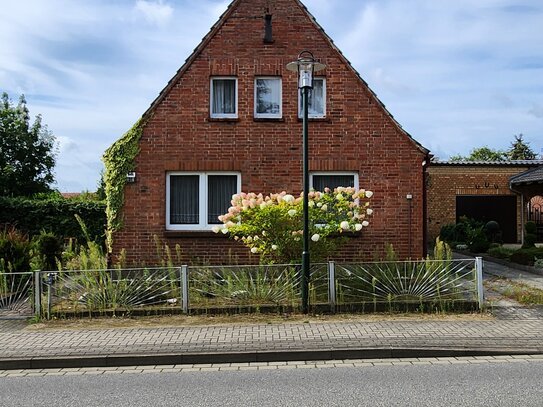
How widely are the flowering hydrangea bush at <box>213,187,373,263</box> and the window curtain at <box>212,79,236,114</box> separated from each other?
397 centimetres

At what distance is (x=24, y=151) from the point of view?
107 feet

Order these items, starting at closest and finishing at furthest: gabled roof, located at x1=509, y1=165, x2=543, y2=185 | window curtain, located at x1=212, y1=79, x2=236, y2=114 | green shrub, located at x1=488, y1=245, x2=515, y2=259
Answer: window curtain, located at x1=212, y1=79, x2=236, y2=114
green shrub, located at x1=488, y1=245, x2=515, y2=259
gabled roof, located at x1=509, y1=165, x2=543, y2=185

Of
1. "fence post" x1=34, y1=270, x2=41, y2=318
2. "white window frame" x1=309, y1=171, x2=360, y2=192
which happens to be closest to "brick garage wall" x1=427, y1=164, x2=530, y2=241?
"white window frame" x1=309, y1=171, x2=360, y2=192

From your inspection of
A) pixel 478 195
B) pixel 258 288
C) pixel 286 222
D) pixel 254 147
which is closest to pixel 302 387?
pixel 258 288

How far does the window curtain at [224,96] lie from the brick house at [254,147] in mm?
139

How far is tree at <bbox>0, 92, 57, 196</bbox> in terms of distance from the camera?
3191cm

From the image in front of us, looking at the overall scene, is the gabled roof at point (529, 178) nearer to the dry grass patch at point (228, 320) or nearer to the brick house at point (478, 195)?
the brick house at point (478, 195)

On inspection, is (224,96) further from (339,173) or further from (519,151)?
(519,151)

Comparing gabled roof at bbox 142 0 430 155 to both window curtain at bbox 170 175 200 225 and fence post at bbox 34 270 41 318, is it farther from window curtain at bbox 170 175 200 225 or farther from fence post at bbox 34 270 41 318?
fence post at bbox 34 270 41 318

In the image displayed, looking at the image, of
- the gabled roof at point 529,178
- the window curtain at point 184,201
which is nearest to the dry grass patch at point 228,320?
the window curtain at point 184,201

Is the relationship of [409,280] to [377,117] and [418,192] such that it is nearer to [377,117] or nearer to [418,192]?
[418,192]

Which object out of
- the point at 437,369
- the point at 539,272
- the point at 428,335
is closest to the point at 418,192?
the point at 539,272

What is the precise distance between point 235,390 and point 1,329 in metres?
4.96

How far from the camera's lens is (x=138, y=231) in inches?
553
